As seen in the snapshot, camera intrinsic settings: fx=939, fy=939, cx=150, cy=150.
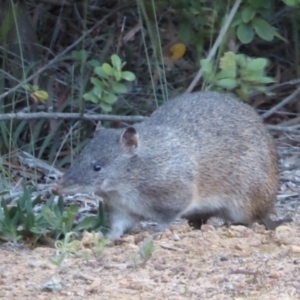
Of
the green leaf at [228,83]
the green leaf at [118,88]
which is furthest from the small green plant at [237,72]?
the green leaf at [118,88]

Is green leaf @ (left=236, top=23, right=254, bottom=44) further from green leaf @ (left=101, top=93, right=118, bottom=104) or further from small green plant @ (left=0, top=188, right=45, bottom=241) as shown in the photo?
small green plant @ (left=0, top=188, right=45, bottom=241)

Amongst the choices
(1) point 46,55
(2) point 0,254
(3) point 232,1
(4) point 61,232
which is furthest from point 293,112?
(2) point 0,254

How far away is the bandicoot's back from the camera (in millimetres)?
5352

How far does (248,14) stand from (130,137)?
1.62 m

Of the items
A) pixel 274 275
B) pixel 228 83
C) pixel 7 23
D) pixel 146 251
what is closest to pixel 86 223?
pixel 146 251

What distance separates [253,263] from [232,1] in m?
2.93

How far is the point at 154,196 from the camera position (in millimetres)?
5387

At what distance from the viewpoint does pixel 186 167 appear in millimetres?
5492

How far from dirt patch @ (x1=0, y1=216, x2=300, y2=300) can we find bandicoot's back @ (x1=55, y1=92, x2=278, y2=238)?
0.45 metres

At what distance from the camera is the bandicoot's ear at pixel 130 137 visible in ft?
17.7

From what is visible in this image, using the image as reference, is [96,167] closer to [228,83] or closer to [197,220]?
[197,220]

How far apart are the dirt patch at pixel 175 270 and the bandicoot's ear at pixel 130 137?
687 millimetres

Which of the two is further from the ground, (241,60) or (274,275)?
(241,60)

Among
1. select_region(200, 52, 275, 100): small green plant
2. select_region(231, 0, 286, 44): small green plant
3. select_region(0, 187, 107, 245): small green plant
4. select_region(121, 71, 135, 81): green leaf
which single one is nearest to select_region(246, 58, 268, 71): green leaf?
select_region(200, 52, 275, 100): small green plant
